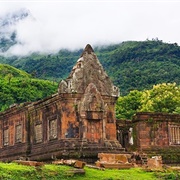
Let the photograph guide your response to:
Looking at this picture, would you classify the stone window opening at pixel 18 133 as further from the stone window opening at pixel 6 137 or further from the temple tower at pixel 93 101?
the temple tower at pixel 93 101

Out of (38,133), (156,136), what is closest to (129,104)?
(156,136)

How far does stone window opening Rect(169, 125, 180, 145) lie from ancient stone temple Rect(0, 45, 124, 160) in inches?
183

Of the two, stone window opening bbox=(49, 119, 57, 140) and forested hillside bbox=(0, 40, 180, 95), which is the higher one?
forested hillside bbox=(0, 40, 180, 95)

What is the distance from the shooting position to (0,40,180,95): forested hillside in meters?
78.6

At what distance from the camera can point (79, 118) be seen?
28.0m

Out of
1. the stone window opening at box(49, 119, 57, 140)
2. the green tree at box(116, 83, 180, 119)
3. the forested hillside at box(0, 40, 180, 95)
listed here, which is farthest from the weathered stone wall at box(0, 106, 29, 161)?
the forested hillside at box(0, 40, 180, 95)

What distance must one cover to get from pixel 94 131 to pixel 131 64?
65138mm

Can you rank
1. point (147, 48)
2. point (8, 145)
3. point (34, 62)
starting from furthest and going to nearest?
1. point (34, 62)
2. point (147, 48)
3. point (8, 145)

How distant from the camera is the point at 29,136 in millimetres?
32062

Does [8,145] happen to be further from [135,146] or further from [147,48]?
[147,48]

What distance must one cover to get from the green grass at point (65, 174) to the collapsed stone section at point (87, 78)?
326 inches

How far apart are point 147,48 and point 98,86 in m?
73.2

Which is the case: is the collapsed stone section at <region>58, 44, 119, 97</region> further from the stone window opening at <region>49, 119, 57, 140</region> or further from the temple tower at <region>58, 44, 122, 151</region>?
the stone window opening at <region>49, 119, 57, 140</region>

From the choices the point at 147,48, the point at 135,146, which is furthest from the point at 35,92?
the point at 135,146
